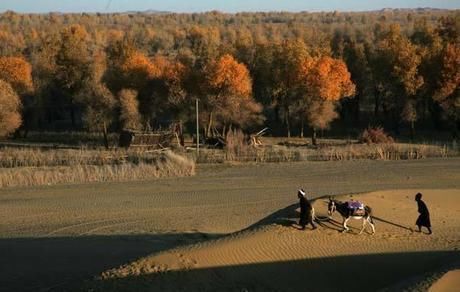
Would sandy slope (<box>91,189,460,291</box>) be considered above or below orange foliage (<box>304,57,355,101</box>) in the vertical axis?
below

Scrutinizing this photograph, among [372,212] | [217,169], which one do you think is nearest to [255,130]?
[217,169]

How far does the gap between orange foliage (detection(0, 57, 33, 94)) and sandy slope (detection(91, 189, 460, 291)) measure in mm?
54535

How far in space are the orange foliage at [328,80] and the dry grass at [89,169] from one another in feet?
67.8

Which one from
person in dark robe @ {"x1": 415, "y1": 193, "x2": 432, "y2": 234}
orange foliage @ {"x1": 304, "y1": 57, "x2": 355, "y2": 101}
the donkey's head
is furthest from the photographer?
orange foliage @ {"x1": 304, "y1": 57, "x2": 355, "y2": 101}

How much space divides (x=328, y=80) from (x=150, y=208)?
3745 cm

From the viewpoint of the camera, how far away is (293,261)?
1820cm

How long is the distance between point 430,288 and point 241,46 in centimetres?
6953

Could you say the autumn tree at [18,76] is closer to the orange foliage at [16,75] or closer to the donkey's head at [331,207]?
the orange foliage at [16,75]

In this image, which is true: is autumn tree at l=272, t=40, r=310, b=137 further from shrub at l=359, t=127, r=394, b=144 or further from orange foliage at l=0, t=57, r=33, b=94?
orange foliage at l=0, t=57, r=33, b=94

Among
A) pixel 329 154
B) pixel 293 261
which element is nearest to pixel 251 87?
pixel 329 154

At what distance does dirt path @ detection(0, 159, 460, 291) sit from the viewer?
21328mm

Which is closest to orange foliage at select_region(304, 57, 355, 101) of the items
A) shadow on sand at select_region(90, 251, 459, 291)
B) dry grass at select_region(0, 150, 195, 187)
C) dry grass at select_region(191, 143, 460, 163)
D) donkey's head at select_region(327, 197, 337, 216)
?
dry grass at select_region(191, 143, 460, 163)

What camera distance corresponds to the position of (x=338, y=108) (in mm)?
76062

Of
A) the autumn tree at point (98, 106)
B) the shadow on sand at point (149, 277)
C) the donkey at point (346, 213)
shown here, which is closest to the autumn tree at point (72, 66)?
the autumn tree at point (98, 106)
